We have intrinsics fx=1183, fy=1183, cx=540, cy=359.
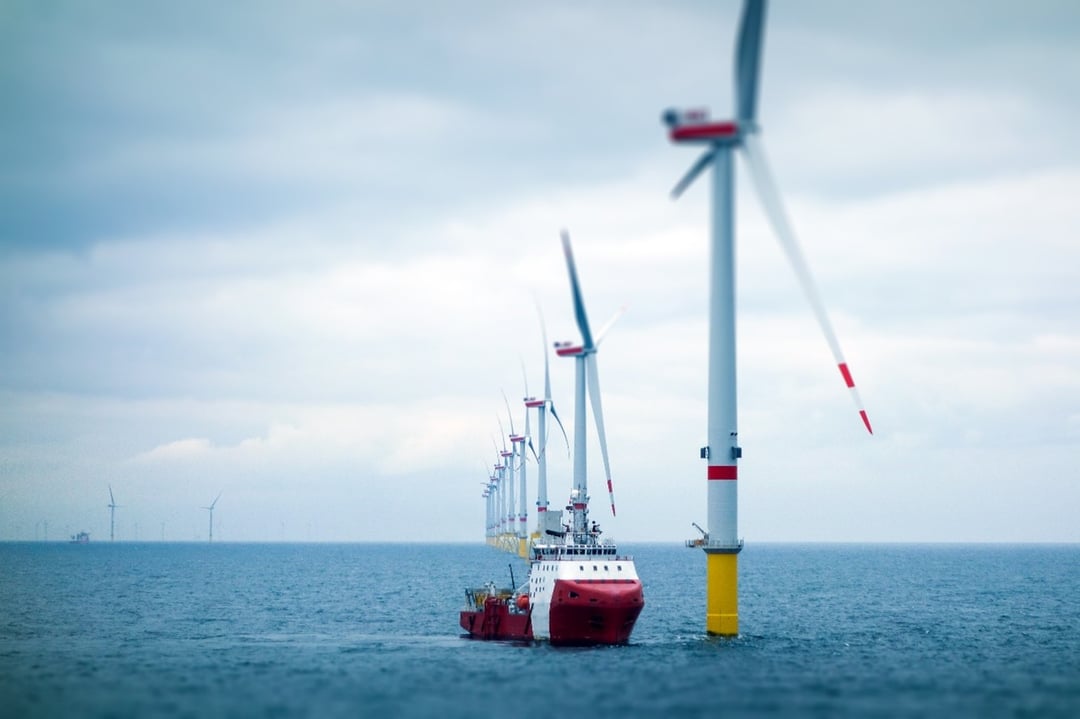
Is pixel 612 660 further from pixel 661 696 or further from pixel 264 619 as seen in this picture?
pixel 264 619

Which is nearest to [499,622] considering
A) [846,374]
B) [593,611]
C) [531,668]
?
[593,611]

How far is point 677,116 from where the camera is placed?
8700cm

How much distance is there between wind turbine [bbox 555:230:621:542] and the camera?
400ft

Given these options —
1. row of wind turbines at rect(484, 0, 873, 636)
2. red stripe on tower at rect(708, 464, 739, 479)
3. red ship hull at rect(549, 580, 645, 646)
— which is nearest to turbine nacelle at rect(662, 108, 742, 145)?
row of wind turbines at rect(484, 0, 873, 636)

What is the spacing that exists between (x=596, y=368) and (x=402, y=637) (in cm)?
3707

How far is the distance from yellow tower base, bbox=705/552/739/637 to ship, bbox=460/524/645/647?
328 inches

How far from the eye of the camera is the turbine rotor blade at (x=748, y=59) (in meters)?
88.7

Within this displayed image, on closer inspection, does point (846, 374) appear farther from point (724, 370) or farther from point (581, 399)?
point (581, 399)

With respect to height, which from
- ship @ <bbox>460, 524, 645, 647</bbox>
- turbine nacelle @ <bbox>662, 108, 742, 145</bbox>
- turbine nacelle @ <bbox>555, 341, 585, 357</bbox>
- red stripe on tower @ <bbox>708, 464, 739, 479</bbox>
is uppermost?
turbine nacelle @ <bbox>662, 108, 742, 145</bbox>

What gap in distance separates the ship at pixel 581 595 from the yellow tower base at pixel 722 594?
8.33 m

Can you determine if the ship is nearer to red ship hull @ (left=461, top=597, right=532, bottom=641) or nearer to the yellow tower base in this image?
red ship hull @ (left=461, top=597, right=532, bottom=641)

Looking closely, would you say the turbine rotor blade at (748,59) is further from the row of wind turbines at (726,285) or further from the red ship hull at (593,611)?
the red ship hull at (593,611)

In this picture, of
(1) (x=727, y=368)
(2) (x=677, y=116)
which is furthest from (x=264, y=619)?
(2) (x=677, y=116)

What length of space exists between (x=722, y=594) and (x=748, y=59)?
45.2m
